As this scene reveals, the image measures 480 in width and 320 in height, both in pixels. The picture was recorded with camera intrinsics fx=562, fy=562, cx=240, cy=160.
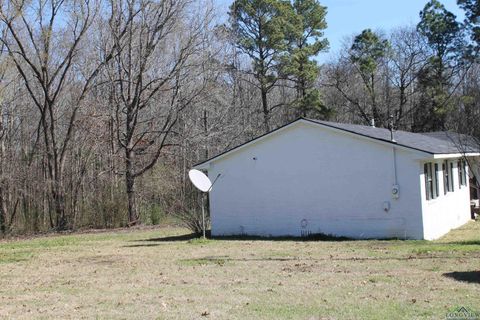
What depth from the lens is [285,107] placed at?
39.6 metres

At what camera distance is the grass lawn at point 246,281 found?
7.27 metres

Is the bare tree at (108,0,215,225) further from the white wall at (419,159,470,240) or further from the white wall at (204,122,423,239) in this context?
the white wall at (419,159,470,240)

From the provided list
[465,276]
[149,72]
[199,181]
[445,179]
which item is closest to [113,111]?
[149,72]

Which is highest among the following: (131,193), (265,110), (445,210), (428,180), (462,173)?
(265,110)

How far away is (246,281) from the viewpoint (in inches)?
378

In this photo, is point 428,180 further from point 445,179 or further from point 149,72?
point 149,72

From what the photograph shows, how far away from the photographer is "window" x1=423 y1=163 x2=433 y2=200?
56.6 feet

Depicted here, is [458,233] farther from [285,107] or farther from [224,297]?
[285,107]

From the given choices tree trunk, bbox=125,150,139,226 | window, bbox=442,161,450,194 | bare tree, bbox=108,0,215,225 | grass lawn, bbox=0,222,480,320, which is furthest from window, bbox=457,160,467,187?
tree trunk, bbox=125,150,139,226

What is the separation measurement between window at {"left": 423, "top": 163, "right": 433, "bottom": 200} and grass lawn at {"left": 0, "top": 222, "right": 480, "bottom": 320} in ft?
7.49

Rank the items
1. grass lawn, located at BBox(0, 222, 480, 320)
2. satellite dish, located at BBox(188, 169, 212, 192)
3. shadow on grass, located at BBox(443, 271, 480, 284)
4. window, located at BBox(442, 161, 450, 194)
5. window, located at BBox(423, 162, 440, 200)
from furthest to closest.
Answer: window, located at BBox(442, 161, 450, 194) < satellite dish, located at BBox(188, 169, 212, 192) < window, located at BBox(423, 162, 440, 200) < shadow on grass, located at BBox(443, 271, 480, 284) < grass lawn, located at BBox(0, 222, 480, 320)

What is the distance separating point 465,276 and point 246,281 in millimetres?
3584

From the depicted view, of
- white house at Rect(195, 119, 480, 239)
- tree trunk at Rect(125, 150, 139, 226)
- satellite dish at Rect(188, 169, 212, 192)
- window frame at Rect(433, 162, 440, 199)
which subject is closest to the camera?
white house at Rect(195, 119, 480, 239)

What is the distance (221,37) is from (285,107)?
428 inches
